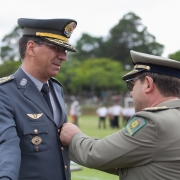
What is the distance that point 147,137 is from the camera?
8.88 feet

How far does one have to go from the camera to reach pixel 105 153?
282 cm

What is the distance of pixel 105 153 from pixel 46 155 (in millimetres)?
537

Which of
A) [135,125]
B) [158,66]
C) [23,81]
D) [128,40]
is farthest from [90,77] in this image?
[135,125]

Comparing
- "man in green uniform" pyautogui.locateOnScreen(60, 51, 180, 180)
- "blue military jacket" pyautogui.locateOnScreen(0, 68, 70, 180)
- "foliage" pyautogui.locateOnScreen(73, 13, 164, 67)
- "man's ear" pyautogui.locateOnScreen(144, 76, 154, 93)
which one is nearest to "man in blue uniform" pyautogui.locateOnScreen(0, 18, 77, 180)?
"blue military jacket" pyautogui.locateOnScreen(0, 68, 70, 180)

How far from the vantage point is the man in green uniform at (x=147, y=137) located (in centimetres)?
272

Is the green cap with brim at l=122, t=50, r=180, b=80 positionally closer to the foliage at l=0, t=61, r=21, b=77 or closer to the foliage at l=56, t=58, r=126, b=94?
the foliage at l=0, t=61, r=21, b=77

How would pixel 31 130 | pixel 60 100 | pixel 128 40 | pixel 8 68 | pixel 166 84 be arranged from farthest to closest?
1. pixel 128 40
2. pixel 8 68
3. pixel 60 100
4. pixel 31 130
5. pixel 166 84

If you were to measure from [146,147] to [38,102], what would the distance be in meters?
0.98

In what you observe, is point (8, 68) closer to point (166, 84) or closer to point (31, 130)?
point (31, 130)

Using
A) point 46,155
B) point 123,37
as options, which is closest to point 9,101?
point 46,155

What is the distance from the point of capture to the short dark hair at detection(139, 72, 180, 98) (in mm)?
2887

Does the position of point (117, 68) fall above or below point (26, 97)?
below

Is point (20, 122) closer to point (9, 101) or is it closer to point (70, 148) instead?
point (9, 101)

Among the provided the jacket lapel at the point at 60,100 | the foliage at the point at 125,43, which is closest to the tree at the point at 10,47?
the foliage at the point at 125,43
